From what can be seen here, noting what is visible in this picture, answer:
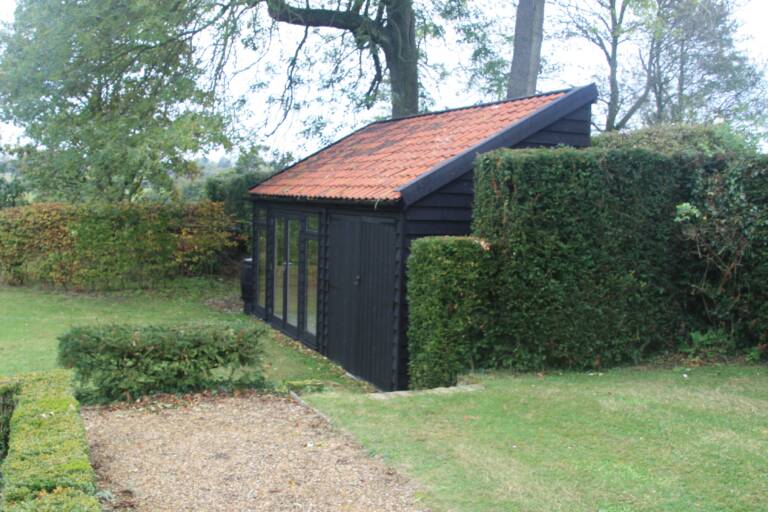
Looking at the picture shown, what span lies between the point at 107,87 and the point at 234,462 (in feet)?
45.5

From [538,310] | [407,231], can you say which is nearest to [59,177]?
[407,231]

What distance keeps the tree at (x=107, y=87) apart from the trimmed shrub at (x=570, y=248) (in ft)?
27.5

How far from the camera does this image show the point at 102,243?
1905cm

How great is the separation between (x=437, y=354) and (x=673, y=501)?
396 cm

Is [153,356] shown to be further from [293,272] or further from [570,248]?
[293,272]

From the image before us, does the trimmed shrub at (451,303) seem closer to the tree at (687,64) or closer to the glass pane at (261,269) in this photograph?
the glass pane at (261,269)

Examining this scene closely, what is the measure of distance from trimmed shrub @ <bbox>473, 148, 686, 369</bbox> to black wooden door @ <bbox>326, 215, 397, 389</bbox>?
5.16 ft

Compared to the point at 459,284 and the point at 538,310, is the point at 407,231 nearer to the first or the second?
the point at 459,284

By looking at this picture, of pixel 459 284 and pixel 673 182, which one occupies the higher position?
pixel 673 182

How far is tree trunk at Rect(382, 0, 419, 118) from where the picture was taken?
20.2 m

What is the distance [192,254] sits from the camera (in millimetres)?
20234

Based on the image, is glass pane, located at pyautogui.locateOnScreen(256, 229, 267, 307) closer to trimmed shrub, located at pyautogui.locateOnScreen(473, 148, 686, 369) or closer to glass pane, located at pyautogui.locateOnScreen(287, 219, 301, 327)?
glass pane, located at pyautogui.locateOnScreen(287, 219, 301, 327)

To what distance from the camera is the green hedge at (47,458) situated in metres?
4.07

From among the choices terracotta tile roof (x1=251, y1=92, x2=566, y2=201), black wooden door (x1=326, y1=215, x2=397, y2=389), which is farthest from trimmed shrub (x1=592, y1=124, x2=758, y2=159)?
black wooden door (x1=326, y1=215, x2=397, y2=389)
